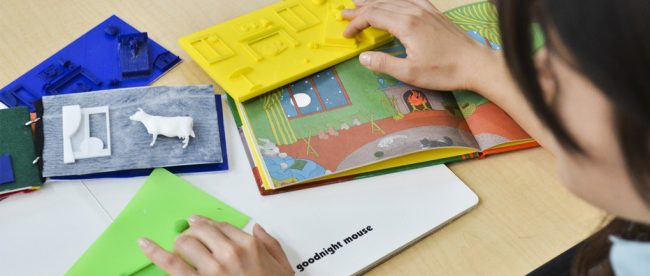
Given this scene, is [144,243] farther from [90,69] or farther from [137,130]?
[90,69]

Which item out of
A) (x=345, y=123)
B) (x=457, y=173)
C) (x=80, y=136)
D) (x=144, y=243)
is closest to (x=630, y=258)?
(x=457, y=173)

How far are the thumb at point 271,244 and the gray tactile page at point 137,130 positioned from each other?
121 millimetres

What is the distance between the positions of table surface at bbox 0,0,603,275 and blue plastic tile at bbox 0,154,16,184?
0.03 meters

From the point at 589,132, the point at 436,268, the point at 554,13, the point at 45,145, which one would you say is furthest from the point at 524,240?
the point at 45,145

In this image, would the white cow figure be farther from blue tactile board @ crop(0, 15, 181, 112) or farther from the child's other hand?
the child's other hand

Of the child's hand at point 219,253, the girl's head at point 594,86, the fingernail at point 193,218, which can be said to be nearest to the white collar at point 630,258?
the girl's head at point 594,86

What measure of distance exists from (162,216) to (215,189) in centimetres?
7

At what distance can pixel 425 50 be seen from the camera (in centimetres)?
89

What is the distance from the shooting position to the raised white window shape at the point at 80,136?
0.78 meters

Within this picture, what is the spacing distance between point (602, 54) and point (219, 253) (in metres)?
0.44

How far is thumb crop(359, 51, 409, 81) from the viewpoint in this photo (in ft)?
2.87

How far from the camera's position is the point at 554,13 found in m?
0.45

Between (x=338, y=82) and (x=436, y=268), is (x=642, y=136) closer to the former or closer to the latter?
(x=436, y=268)

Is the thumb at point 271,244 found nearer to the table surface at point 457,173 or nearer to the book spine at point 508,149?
the table surface at point 457,173
